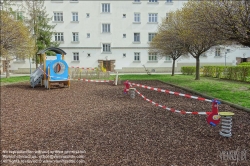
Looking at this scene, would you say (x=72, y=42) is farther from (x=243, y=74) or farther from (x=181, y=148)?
(x=181, y=148)

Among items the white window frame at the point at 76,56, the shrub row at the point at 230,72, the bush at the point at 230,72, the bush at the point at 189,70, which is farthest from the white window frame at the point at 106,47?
the bush at the point at 230,72

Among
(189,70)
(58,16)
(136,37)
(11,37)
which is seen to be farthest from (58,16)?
(189,70)

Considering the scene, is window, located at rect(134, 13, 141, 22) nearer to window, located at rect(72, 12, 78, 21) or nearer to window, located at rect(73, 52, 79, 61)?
window, located at rect(72, 12, 78, 21)

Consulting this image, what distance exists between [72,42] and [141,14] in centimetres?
1357

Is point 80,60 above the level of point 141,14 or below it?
below

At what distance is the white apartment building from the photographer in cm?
3369

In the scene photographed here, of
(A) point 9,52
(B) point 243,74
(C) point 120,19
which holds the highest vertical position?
(C) point 120,19

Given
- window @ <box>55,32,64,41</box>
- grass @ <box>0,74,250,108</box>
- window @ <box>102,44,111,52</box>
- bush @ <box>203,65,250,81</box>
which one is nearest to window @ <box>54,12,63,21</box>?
window @ <box>55,32,64,41</box>

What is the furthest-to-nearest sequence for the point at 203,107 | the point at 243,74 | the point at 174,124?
1. the point at 243,74
2. the point at 203,107
3. the point at 174,124

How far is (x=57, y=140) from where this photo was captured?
4465 millimetres

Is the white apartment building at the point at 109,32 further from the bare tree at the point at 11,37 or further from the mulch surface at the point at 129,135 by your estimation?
the mulch surface at the point at 129,135

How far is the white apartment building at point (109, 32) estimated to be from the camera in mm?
33688

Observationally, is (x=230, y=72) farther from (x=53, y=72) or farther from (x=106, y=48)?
(x=106, y=48)

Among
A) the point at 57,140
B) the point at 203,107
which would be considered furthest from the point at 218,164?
the point at 203,107
